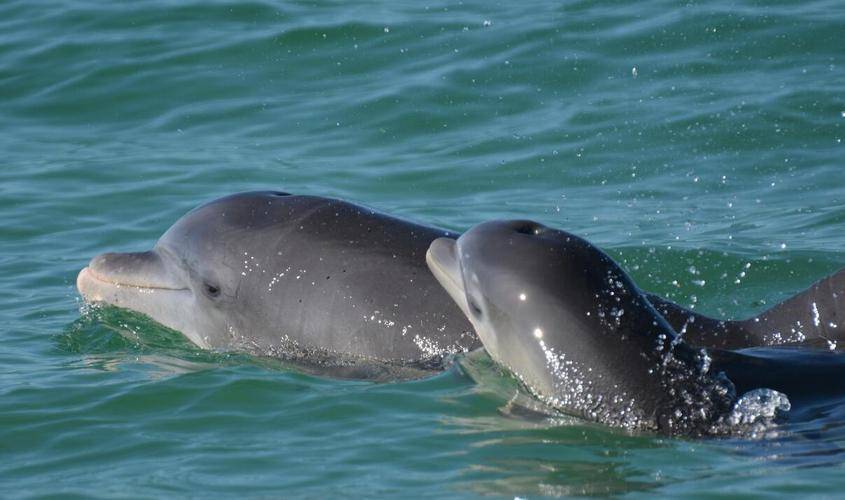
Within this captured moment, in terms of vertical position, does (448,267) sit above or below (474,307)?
above

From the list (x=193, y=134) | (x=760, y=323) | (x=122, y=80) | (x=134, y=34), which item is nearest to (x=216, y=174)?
(x=193, y=134)

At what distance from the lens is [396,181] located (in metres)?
15.8

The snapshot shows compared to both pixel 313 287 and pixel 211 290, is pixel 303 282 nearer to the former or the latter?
pixel 313 287

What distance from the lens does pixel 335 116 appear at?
59.0 feet

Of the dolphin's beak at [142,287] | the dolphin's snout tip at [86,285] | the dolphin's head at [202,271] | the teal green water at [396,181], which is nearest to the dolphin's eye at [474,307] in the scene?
the teal green water at [396,181]

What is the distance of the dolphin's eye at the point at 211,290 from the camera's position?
10.5 meters

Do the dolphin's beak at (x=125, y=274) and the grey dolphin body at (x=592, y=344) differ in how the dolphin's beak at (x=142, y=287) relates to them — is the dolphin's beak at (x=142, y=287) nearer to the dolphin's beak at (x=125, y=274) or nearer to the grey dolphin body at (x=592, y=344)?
the dolphin's beak at (x=125, y=274)

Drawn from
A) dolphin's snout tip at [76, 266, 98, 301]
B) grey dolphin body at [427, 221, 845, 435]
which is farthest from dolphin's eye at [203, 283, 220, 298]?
grey dolphin body at [427, 221, 845, 435]

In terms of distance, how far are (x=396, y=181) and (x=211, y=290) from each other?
5492mm

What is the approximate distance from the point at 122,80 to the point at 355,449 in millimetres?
11982

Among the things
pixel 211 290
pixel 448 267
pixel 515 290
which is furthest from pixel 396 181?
pixel 515 290

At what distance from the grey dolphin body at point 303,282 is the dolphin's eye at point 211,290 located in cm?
1

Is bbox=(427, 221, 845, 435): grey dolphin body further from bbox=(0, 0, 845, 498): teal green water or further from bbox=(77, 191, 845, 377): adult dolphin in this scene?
bbox=(77, 191, 845, 377): adult dolphin

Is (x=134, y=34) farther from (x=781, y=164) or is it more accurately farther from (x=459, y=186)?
(x=781, y=164)
